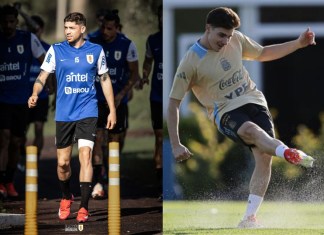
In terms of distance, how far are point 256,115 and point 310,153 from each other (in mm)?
608

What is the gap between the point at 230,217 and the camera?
1095 centimetres

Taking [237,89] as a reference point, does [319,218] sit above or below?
below

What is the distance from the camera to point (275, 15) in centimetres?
1105

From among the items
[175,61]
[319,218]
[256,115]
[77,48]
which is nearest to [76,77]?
[77,48]

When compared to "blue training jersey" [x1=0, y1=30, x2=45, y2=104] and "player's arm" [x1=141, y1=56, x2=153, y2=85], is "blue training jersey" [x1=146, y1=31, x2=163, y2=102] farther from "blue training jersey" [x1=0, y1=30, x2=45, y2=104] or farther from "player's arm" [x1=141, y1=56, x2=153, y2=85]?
"blue training jersey" [x1=0, y1=30, x2=45, y2=104]

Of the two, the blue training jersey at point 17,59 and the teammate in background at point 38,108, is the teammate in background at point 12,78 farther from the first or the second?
the teammate in background at point 38,108

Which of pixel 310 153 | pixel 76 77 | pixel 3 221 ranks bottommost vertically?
pixel 3 221

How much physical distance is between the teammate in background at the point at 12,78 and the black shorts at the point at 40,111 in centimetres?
133

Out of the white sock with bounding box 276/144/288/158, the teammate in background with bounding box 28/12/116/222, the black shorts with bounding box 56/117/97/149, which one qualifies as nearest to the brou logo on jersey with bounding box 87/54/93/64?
the teammate in background with bounding box 28/12/116/222

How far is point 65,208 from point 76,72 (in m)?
1.39

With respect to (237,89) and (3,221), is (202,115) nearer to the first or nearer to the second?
(237,89)

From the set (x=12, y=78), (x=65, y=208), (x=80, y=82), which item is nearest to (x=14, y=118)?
(x=12, y=78)

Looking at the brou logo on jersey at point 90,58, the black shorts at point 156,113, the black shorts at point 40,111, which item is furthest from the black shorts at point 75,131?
the black shorts at point 40,111

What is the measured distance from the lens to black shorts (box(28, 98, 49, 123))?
14.6 metres
